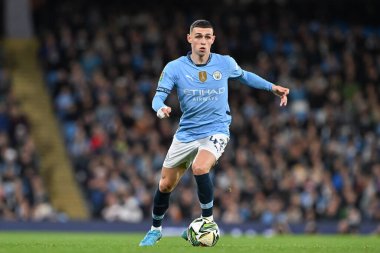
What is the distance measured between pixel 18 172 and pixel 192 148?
42.3ft

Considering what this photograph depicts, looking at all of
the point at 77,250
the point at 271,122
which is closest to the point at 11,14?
the point at 271,122

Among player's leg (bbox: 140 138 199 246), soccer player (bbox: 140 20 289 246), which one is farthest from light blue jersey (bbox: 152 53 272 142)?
player's leg (bbox: 140 138 199 246)

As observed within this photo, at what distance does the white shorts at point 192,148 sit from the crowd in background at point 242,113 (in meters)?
11.4

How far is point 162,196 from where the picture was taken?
42.8 feet

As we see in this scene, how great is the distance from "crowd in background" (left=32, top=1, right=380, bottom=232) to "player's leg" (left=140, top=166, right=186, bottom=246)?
1111 cm

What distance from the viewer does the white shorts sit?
41.2 ft

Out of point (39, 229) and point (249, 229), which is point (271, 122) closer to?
point (249, 229)

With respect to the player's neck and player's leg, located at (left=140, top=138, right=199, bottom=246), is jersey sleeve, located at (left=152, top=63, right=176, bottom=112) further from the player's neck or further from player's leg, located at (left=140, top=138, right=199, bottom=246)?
player's leg, located at (left=140, top=138, right=199, bottom=246)

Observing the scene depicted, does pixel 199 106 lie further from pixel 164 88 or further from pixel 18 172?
pixel 18 172

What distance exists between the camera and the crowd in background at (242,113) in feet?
82.2

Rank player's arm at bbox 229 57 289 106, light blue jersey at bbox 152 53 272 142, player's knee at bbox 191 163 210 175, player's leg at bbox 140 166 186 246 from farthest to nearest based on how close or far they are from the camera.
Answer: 1. player's arm at bbox 229 57 289 106
2. player's leg at bbox 140 166 186 246
3. light blue jersey at bbox 152 53 272 142
4. player's knee at bbox 191 163 210 175

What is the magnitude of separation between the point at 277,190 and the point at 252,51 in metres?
6.03

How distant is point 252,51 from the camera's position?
30062 mm

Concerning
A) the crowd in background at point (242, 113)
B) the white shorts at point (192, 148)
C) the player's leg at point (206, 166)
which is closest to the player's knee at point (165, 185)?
the white shorts at point (192, 148)
